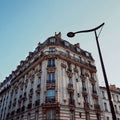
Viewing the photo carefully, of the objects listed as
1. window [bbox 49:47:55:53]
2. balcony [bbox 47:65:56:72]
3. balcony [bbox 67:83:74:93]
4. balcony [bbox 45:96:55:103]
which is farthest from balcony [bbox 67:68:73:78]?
balcony [bbox 45:96:55:103]

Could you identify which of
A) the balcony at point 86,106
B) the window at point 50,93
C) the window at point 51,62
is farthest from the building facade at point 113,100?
the window at point 51,62

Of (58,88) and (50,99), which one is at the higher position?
(58,88)

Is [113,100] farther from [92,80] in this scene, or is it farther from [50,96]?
[50,96]

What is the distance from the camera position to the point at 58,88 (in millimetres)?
21938

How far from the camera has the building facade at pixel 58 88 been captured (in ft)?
68.6

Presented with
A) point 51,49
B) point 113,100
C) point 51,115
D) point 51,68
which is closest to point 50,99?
point 51,115

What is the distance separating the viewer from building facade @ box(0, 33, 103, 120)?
20922mm

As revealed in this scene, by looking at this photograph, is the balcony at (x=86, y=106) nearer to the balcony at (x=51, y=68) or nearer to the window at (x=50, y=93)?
the window at (x=50, y=93)

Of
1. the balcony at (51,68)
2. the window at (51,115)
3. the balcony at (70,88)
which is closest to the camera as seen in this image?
the window at (51,115)

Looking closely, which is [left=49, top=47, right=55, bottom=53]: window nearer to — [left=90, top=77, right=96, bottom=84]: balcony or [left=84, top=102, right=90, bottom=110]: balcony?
Result: [left=90, top=77, right=96, bottom=84]: balcony

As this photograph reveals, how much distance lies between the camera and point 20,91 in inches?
1150

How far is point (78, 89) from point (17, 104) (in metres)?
12.2

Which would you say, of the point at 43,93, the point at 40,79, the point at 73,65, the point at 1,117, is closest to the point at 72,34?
the point at 43,93

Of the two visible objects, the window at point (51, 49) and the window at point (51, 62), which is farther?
the window at point (51, 49)
